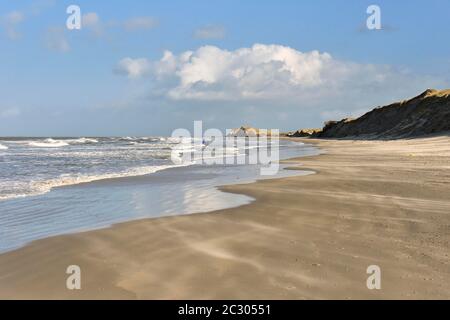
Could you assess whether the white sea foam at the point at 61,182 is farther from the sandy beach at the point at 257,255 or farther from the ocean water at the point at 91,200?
the sandy beach at the point at 257,255

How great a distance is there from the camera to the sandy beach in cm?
474

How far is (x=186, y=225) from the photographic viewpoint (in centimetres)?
816

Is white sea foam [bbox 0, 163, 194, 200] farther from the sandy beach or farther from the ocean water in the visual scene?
the sandy beach

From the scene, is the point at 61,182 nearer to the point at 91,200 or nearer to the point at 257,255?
the point at 91,200

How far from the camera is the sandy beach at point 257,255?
4.74 meters

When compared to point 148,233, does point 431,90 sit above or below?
above

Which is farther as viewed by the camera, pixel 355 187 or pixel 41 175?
Result: pixel 41 175

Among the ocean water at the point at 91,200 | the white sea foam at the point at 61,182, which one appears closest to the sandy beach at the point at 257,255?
the ocean water at the point at 91,200

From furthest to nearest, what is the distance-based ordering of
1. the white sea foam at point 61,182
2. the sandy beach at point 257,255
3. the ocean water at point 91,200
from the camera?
1. the white sea foam at point 61,182
2. the ocean water at point 91,200
3. the sandy beach at point 257,255

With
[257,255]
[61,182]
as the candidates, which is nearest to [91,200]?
[61,182]

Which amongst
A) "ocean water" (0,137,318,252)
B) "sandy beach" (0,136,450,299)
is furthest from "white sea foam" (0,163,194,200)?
"sandy beach" (0,136,450,299)

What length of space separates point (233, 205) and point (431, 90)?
71.6 metres
